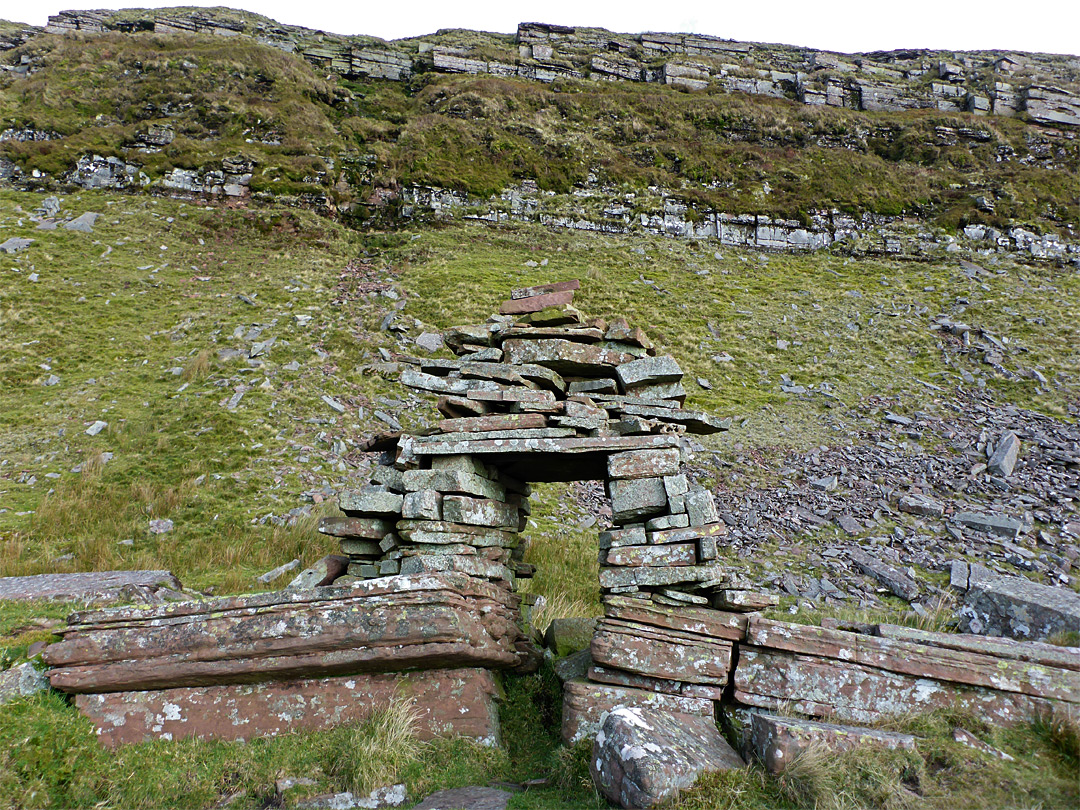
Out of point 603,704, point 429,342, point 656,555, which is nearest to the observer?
point 603,704

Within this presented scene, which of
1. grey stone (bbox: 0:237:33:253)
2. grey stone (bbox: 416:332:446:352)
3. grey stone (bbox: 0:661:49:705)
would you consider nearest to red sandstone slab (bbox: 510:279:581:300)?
grey stone (bbox: 0:661:49:705)

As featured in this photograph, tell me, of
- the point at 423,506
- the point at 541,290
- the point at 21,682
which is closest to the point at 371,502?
the point at 423,506

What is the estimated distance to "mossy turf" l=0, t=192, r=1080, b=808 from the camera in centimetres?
565

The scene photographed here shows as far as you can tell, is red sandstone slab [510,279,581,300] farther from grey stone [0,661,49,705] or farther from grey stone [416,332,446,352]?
grey stone [416,332,446,352]

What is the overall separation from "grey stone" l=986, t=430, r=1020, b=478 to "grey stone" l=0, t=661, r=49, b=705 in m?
21.2

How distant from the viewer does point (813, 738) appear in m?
5.34

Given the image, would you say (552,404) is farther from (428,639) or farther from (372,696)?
(372,696)

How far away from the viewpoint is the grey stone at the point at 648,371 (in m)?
8.59

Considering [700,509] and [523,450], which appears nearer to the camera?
[700,509]

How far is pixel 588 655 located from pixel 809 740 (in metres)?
2.91

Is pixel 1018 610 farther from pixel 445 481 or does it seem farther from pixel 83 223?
pixel 83 223

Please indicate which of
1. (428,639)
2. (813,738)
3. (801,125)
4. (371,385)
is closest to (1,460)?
(371,385)

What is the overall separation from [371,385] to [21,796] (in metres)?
15.8

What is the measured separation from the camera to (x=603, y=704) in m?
6.42
